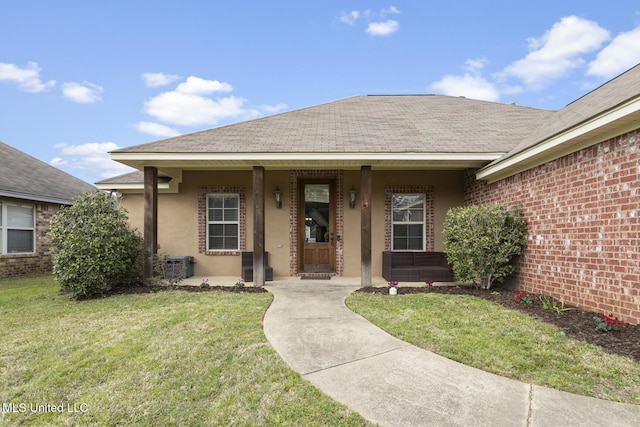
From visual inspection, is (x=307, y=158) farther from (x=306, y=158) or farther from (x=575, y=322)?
(x=575, y=322)

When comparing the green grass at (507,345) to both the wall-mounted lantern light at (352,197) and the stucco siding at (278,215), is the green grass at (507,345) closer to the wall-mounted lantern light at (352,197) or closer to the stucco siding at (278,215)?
the stucco siding at (278,215)

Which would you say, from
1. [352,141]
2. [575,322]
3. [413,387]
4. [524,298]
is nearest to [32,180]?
[352,141]

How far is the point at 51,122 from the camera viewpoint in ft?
52.7

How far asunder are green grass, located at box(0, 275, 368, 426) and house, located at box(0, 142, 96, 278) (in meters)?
6.29

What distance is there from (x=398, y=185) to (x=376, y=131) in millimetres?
1656

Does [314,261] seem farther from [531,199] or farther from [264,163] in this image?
[531,199]

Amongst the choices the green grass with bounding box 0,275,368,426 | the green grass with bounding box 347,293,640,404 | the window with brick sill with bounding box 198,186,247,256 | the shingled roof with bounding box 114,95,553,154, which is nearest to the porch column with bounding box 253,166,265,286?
the shingled roof with bounding box 114,95,553,154

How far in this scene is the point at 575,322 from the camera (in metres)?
4.45

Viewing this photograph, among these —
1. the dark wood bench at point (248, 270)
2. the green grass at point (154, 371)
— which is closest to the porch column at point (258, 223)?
the dark wood bench at point (248, 270)

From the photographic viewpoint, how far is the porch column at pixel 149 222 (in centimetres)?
757

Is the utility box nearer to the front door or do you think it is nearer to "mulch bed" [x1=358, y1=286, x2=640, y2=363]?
the front door

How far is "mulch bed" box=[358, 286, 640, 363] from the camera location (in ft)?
11.8

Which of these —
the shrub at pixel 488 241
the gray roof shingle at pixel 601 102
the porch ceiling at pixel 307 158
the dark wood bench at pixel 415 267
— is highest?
the gray roof shingle at pixel 601 102

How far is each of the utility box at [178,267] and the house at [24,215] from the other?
5398 millimetres
